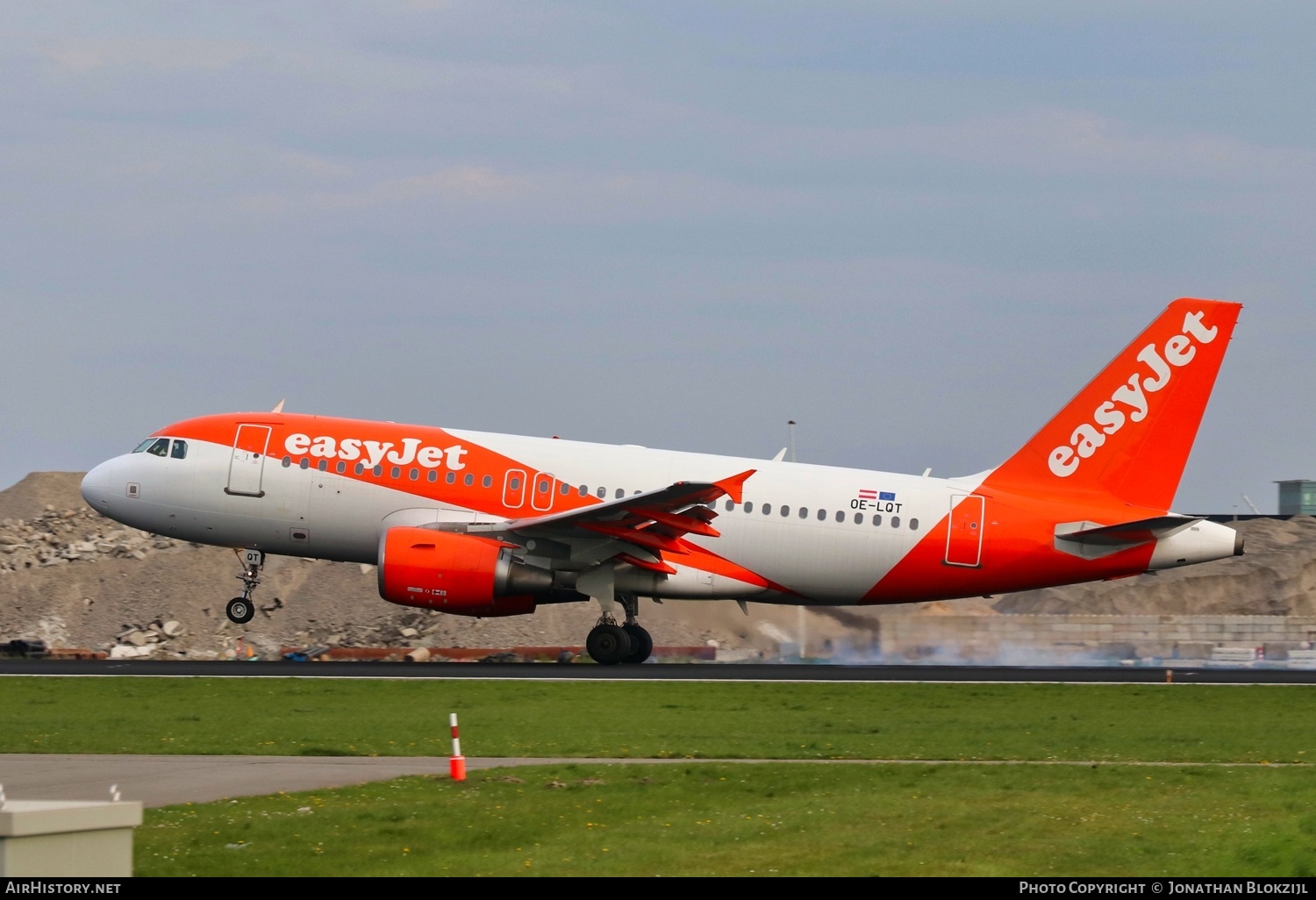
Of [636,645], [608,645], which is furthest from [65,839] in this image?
[636,645]

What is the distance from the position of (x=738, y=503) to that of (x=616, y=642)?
3.95 metres

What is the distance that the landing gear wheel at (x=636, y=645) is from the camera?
33781 mm

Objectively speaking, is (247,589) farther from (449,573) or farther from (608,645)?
(608,645)

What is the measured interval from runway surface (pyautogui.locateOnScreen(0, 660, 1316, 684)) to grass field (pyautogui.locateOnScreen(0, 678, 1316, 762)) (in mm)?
1623

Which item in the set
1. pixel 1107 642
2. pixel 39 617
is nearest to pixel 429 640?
pixel 39 617

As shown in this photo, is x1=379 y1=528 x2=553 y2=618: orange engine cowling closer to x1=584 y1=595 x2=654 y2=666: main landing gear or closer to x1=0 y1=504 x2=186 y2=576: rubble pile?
x1=584 y1=595 x2=654 y2=666: main landing gear

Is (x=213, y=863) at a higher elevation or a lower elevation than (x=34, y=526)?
lower

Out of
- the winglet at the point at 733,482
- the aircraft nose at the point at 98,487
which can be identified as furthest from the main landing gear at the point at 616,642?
the aircraft nose at the point at 98,487

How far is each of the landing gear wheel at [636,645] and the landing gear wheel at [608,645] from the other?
0.11 m

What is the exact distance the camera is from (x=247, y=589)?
34.6 m

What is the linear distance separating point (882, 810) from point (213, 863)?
637cm
